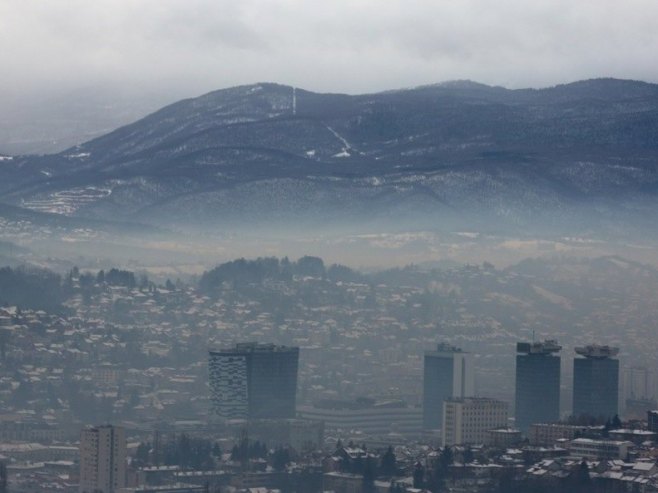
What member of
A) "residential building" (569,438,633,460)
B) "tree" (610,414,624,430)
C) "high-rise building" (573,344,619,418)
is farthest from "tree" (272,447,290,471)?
"high-rise building" (573,344,619,418)

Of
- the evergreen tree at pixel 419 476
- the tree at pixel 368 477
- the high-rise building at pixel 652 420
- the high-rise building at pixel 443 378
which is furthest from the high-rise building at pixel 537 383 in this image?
the evergreen tree at pixel 419 476

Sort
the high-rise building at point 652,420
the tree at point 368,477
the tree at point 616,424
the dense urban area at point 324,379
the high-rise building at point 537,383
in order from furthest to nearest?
1. the high-rise building at point 537,383
2. the high-rise building at point 652,420
3. the tree at point 616,424
4. the dense urban area at point 324,379
5. the tree at point 368,477

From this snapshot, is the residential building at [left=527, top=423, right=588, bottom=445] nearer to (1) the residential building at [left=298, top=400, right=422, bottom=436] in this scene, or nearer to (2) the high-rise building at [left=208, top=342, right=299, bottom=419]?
A: (1) the residential building at [left=298, top=400, right=422, bottom=436]

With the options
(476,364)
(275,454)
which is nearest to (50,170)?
(476,364)

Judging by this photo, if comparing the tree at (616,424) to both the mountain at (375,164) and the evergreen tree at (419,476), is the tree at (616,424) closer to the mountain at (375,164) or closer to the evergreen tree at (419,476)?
the evergreen tree at (419,476)

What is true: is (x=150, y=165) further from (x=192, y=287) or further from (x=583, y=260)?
(x=583, y=260)

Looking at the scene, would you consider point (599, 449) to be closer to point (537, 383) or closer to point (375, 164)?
point (537, 383)
